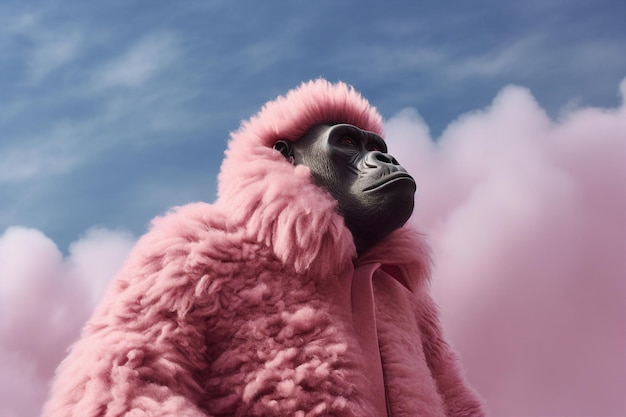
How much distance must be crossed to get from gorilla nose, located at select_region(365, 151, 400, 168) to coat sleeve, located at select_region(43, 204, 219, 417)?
45 centimetres

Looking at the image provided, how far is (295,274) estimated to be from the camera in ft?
5.39

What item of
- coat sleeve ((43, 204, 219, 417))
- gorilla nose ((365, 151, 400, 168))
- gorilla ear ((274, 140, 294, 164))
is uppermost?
gorilla ear ((274, 140, 294, 164))

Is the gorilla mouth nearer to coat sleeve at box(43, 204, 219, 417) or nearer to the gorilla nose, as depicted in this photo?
the gorilla nose

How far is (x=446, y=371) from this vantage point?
198cm

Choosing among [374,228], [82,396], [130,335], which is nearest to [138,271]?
[130,335]

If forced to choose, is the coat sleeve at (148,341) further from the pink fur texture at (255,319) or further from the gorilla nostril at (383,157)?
the gorilla nostril at (383,157)

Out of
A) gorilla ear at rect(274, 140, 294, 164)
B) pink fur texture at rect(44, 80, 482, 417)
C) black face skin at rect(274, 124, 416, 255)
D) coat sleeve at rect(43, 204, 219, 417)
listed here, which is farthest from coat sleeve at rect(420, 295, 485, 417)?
coat sleeve at rect(43, 204, 219, 417)

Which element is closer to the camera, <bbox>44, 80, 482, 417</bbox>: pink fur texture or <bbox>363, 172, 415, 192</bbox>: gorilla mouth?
<bbox>44, 80, 482, 417</bbox>: pink fur texture

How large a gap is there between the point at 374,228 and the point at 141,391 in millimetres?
688

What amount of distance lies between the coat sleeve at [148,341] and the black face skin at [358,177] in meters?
0.35

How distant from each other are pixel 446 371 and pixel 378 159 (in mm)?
637

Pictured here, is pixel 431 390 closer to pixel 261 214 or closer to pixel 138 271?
pixel 261 214

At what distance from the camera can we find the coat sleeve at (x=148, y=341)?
138cm

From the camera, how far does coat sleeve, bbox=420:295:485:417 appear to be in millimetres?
1930
